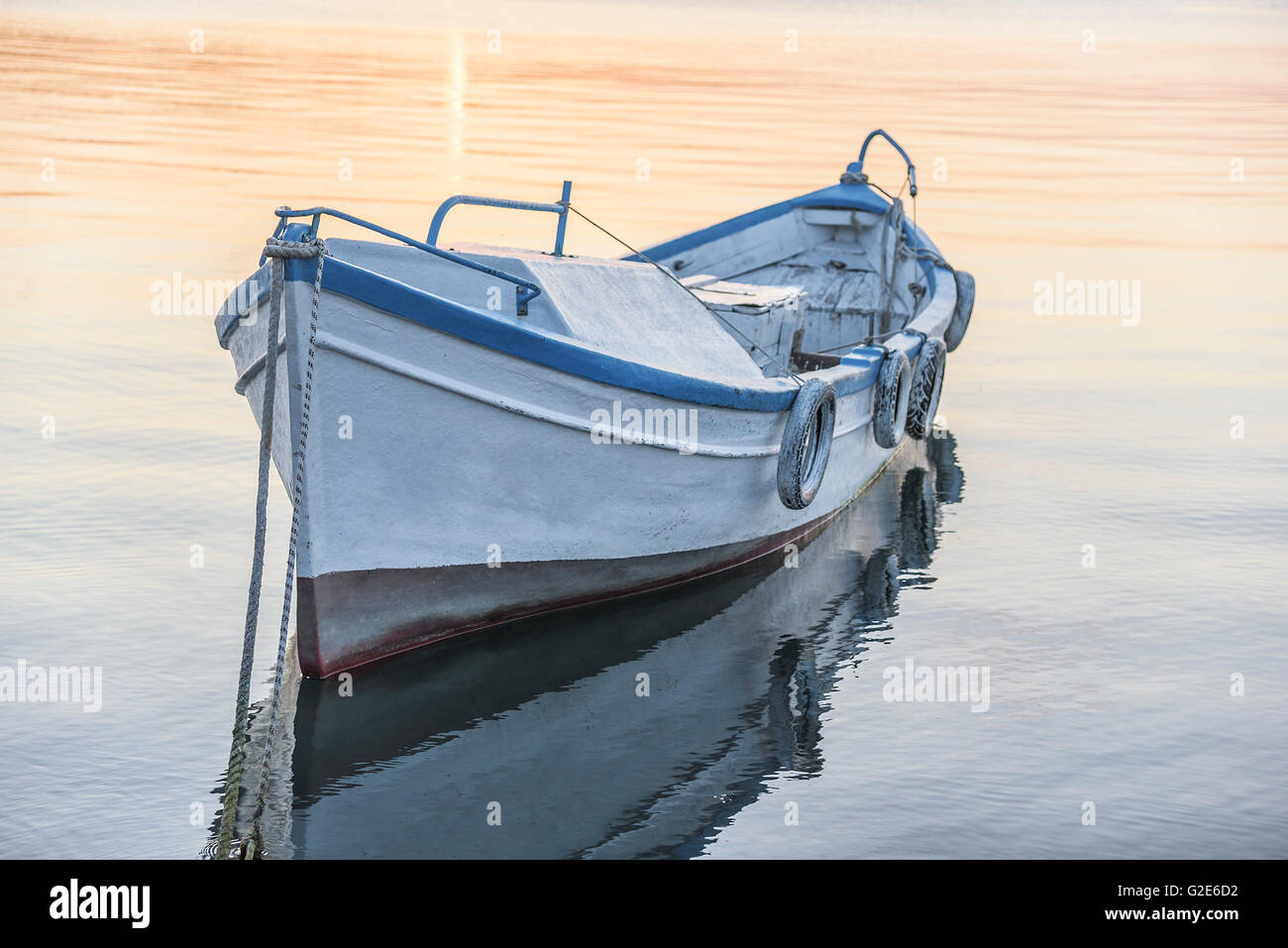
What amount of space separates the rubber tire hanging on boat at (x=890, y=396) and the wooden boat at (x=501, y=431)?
53cm

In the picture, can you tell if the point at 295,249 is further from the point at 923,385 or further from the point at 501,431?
the point at 923,385

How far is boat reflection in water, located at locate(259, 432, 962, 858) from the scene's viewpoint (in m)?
6.95

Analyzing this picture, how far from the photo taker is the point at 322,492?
26.5ft

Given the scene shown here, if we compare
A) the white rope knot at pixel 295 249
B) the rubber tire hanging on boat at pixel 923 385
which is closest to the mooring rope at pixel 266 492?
the white rope knot at pixel 295 249

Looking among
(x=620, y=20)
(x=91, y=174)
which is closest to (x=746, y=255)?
(x=91, y=174)

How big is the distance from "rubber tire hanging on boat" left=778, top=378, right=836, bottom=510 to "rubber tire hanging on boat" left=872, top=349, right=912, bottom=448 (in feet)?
4.70

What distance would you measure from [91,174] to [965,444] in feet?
59.1

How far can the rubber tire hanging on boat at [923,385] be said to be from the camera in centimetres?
1273

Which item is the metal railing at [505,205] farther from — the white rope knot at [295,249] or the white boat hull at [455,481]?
the white rope knot at [295,249]

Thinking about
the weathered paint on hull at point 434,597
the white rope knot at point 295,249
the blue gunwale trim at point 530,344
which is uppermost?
the white rope knot at point 295,249

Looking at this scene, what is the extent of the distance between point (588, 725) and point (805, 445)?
9.08 ft

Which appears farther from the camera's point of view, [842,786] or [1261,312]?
[1261,312]

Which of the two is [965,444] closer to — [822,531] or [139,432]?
[822,531]

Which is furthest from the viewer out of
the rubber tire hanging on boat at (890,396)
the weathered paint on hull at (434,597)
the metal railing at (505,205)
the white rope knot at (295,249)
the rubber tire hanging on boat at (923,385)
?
the rubber tire hanging on boat at (923,385)
